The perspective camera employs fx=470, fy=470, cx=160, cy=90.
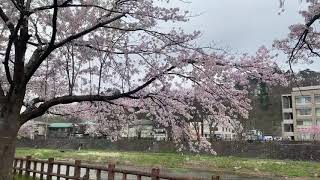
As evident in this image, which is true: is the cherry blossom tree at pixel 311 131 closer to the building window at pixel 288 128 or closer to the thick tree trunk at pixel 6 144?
the building window at pixel 288 128

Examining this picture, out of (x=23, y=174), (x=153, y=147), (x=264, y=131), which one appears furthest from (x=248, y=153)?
(x=23, y=174)

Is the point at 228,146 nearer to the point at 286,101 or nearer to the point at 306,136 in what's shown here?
the point at 306,136

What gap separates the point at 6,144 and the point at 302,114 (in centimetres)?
7847

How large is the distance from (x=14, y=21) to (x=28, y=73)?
49.7 inches

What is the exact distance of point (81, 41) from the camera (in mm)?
11930

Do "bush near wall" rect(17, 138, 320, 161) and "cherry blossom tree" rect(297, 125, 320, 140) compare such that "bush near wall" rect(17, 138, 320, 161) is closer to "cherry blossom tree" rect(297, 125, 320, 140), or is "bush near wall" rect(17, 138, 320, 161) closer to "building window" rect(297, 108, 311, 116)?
"cherry blossom tree" rect(297, 125, 320, 140)

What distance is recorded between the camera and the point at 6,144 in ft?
36.4

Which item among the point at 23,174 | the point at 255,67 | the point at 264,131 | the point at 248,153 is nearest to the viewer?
the point at 255,67

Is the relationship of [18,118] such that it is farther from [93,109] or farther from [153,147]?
[153,147]

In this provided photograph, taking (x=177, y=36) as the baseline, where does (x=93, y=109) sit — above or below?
below

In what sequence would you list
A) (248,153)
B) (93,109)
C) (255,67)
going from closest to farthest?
(255,67), (93,109), (248,153)

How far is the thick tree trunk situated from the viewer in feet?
36.3

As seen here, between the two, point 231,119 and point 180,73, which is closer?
point 180,73

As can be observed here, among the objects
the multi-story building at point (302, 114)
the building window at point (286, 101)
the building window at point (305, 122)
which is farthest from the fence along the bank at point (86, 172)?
the building window at point (286, 101)
